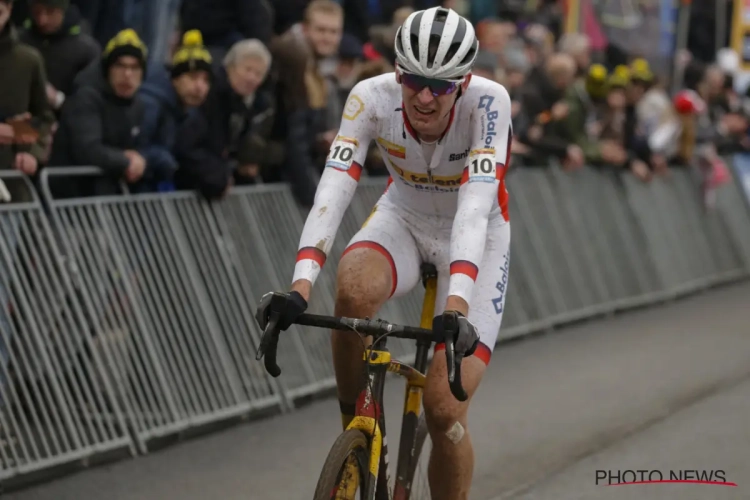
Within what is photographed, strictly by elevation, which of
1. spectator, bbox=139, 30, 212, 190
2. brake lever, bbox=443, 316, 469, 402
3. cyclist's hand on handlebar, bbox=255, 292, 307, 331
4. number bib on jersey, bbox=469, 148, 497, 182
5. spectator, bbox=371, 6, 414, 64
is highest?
spectator, bbox=371, 6, 414, 64

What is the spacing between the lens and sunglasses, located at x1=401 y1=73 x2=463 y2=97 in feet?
17.3

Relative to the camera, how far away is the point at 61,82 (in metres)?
8.59

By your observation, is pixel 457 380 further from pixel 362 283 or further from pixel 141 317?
pixel 141 317

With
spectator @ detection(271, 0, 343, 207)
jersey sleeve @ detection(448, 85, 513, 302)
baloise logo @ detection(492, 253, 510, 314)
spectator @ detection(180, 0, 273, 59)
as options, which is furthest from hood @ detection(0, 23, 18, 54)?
baloise logo @ detection(492, 253, 510, 314)

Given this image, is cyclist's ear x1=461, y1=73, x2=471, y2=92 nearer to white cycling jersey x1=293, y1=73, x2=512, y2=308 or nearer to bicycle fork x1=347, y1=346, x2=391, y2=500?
white cycling jersey x1=293, y1=73, x2=512, y2=308

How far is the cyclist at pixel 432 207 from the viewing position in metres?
5.27

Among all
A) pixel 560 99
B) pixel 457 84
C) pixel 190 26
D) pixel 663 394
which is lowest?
pixel 663 394

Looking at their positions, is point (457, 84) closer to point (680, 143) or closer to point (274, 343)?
point (274, 343)

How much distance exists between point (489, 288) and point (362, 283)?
0.65 m

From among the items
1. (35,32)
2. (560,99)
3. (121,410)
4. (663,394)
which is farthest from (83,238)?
(560,99)

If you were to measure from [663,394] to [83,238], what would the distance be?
4.44 metres

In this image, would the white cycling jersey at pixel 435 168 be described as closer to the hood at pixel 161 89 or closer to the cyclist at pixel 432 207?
the cyclist at pixel 432 207

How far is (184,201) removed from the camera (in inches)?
339

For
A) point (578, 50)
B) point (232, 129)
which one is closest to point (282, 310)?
point (232, 129)
